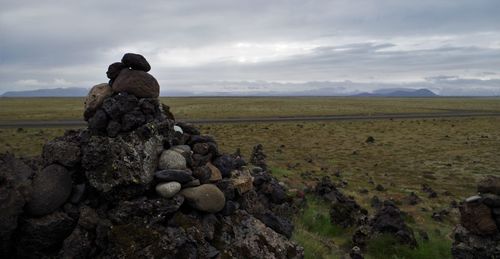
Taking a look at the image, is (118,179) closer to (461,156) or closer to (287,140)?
(461,156)

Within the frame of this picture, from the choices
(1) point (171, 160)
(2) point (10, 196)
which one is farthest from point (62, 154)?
(1) point (171, 160)

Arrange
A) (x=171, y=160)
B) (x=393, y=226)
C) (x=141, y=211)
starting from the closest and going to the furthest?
(x=141, y=211)
(x=171, y=160)
(x=393, y=226)

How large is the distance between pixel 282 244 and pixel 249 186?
172cm

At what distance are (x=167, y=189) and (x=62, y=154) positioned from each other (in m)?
2.14

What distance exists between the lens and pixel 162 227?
A: 7.52m

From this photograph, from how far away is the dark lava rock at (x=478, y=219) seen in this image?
11.3 metres

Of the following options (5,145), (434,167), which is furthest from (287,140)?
(5,145)

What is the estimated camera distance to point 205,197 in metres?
8.29

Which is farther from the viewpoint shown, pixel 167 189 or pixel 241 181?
pixel 241 181

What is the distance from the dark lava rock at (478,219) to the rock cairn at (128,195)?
572 cm

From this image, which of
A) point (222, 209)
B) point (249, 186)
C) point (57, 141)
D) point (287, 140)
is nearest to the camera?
point (57, 141)

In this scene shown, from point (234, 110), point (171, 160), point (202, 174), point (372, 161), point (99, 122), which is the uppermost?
point (99, 122)

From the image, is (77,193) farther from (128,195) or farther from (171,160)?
(171,160)

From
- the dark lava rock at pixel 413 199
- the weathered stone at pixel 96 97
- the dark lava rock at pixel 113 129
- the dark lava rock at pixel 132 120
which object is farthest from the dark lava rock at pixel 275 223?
the dark lava rock at pixel 413 199
